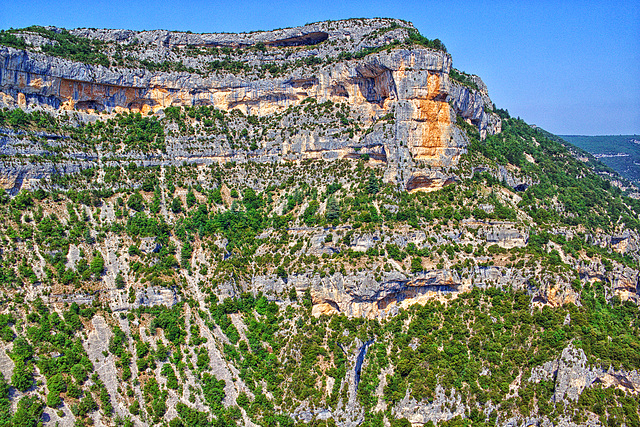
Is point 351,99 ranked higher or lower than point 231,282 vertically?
higher

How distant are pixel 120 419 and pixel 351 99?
5597 cm

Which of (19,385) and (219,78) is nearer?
(19,385)

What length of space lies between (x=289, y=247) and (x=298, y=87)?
32.2m

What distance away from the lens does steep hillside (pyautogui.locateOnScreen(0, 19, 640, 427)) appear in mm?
51688

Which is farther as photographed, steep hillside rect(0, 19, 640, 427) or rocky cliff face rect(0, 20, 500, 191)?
rocky cliff face rect(0, 20, 500, 191)

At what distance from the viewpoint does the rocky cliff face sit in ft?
236

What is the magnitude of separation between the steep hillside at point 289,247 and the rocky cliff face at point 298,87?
36cm

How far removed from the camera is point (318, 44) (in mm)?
87375

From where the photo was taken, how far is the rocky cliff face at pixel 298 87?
71938 mm

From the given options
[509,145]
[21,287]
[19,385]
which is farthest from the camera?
[509,145]

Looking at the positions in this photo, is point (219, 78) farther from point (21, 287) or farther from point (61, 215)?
point (21, 287)

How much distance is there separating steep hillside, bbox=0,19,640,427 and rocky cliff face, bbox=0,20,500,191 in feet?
1.17

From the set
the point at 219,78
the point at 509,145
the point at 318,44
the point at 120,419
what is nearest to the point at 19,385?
the point at 120,419

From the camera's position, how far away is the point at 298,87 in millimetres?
85062
